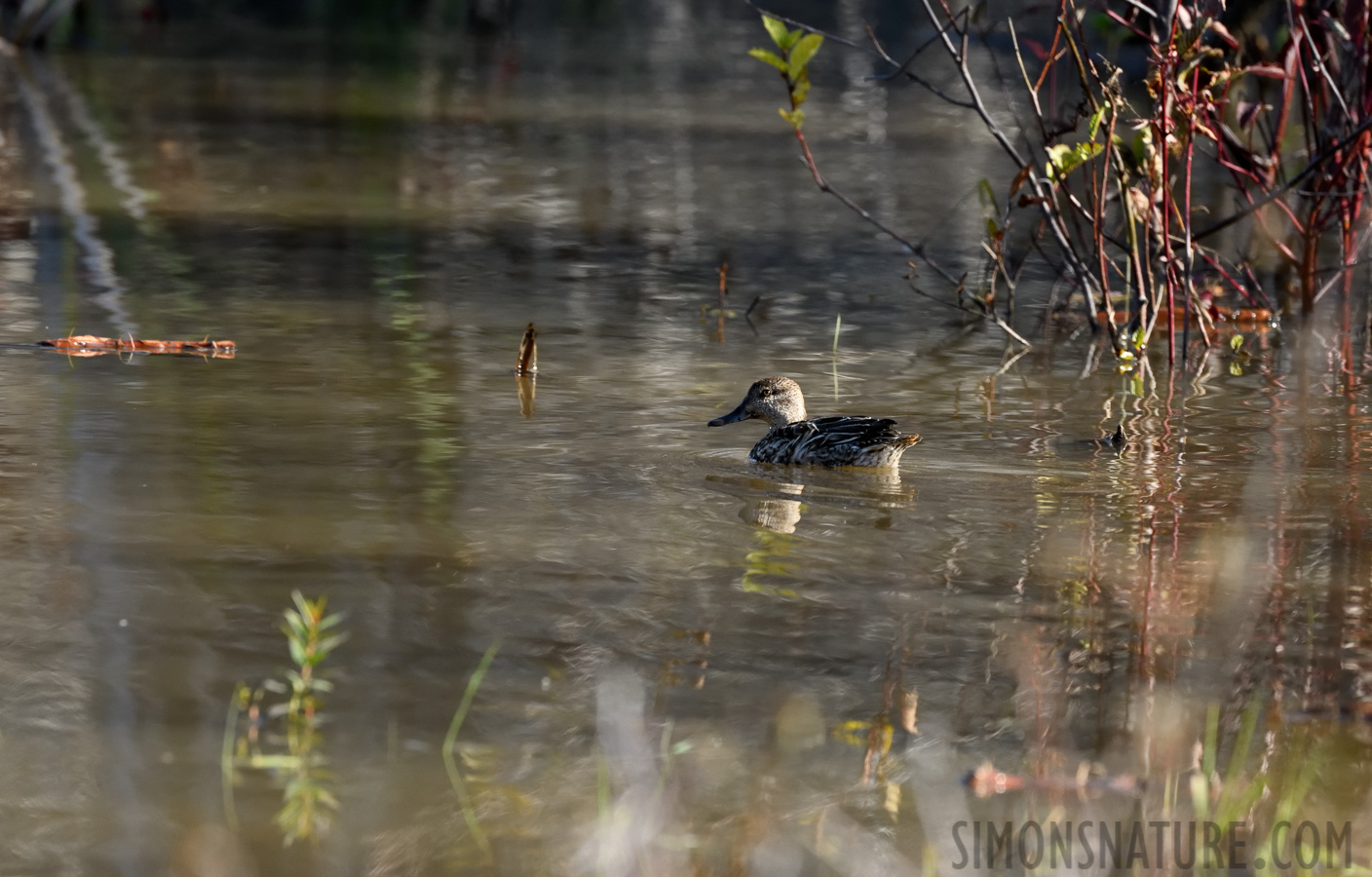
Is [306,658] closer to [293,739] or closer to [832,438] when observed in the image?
[293,739]

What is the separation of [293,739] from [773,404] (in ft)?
11.6

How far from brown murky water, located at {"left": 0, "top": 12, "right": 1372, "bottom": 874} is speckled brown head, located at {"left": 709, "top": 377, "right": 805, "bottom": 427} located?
17cm

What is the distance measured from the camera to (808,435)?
7512 mm

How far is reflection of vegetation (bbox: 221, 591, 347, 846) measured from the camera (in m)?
4.34

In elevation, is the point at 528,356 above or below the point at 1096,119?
below

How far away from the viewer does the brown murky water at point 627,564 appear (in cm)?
445

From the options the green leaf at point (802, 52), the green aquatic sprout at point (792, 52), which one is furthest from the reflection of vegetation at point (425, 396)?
the green leaf at point (802, 52)

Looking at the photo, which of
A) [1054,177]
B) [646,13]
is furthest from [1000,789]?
[646,13]

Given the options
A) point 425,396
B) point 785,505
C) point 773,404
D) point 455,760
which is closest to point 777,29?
point 773,404

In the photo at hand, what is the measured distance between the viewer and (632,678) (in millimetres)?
5184

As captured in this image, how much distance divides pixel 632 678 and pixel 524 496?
186 centimetres

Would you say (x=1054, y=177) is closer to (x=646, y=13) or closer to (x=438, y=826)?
(x=438, y=826)

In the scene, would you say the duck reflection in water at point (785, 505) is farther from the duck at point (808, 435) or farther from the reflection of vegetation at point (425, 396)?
the reflection of vegetation at point (425, 396)

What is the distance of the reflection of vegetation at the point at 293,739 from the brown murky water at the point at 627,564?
29 millimetres
